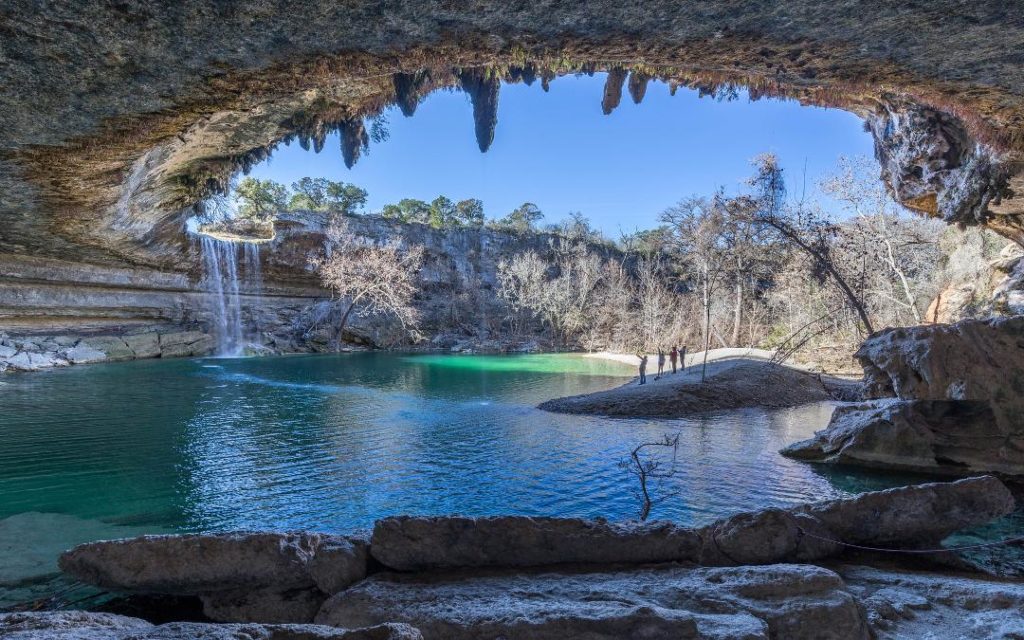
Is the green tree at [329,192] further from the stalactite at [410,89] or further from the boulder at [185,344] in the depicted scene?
the stalactite at [410,89]

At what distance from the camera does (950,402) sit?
7191 millimetres

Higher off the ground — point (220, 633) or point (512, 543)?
point (220, 633)

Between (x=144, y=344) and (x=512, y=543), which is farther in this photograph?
(x=144, y=344)

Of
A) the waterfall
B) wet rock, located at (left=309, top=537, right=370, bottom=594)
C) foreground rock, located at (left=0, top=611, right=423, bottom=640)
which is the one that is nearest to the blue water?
wet rock, located at (left=309, top=537, right=370, bottom=594)

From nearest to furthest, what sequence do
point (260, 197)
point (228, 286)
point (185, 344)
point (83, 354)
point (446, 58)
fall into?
point (446, 58), point (83, 354), point (185, 344), point (228, 286), point (260, 197)

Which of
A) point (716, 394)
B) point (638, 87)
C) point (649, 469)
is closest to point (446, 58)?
point (638, 87)

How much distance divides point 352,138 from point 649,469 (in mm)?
6702

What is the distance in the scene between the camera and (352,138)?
7.93 metres

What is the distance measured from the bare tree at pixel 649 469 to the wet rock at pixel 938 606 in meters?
2.55

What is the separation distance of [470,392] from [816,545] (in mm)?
12392

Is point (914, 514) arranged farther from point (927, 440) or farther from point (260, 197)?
point (260, 197)

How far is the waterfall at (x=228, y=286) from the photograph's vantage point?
27781 millimetres

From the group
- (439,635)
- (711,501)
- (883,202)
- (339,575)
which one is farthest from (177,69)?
(883,202)

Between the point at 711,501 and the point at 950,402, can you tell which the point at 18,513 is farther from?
the point at 950,402
